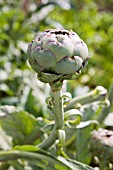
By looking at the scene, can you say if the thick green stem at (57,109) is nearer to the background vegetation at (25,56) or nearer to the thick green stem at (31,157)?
the thick green stem at (31,157)

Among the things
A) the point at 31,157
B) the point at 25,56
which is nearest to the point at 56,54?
the point at 31,157

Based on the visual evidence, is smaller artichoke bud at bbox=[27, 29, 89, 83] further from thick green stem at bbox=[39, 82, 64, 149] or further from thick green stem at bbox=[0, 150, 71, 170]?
thick green stem at bbox=[0, 150, 71, 170]

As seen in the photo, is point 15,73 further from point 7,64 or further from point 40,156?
point 40,156

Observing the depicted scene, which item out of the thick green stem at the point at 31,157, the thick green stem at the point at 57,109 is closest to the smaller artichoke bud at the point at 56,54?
the thick green stem at the point at 57,109

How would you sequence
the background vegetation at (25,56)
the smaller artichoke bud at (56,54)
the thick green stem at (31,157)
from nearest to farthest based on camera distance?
1. the smaller artichoke bud at (56,54)
2. the thick green stem at (31,157)
3. the background vegetation at (25,56)

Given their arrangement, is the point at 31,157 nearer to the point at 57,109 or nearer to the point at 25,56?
the point at 57,109

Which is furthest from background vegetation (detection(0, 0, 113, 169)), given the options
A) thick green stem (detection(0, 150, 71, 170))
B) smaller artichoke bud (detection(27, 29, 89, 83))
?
smaller artichoke bud (detection(27, 29, 89, 83))
